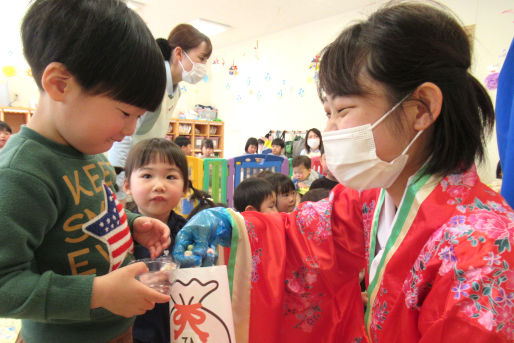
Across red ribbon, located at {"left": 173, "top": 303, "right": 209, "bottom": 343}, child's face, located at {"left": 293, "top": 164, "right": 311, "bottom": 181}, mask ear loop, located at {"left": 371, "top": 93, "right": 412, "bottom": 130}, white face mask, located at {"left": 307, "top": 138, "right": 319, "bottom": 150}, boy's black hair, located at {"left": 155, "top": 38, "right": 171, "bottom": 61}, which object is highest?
boy's black hair, located at {"left": 155, "top": 38, "right": 171, "bottom": 61}

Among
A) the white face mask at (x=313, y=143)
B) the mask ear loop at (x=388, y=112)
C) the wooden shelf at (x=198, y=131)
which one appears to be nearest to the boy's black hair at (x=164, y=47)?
the mask ear loop at (x=388, y=112)

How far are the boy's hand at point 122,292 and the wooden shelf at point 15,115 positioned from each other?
6.84 meters

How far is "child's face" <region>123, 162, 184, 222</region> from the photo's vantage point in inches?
53.1

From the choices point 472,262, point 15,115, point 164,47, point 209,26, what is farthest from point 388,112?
point 15,115

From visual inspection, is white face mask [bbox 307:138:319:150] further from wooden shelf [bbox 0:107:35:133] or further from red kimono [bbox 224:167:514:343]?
wooden shelf [bbox 0:107:35:133]

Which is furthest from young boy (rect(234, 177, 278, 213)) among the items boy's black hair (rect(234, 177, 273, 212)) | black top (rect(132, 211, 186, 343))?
black top (rect(132, 211, 186, 343))

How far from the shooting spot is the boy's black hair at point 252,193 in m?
2.05

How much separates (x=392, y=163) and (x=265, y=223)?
16.7 inches

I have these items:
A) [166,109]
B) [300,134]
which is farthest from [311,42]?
[166,109]

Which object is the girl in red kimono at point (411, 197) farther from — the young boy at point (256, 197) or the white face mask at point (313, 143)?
the white face mask at point (313, 143)

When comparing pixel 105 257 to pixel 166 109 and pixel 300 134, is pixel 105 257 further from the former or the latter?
pixel 300 134

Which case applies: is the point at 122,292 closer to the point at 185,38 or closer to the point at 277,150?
the point at 185,38

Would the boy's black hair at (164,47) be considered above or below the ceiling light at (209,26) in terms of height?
below

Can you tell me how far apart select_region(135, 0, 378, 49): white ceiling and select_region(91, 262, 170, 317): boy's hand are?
5.82m
